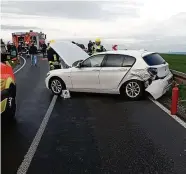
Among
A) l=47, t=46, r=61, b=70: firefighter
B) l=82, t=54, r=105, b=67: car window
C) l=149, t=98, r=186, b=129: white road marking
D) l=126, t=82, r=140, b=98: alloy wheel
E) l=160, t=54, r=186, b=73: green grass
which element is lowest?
l=160, t=54, r=186, b=73: green grass

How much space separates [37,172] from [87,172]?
2.30ft

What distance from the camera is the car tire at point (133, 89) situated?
9.96m

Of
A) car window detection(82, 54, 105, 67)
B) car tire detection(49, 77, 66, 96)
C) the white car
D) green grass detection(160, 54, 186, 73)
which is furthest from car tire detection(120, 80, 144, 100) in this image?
green grass detection(160, 54, 186, 73)

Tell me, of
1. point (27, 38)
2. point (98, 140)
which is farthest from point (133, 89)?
point (27, 38)

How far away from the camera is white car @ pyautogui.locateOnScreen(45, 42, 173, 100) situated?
9914 mm

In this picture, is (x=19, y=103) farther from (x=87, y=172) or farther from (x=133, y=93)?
(x=87, y=172)

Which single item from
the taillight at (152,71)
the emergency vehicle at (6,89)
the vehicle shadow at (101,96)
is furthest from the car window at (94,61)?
the emergency vehicle at (6,89)

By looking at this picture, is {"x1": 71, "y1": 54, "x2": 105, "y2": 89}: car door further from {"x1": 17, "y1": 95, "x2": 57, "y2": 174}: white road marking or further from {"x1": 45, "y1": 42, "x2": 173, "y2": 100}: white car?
{"x1": 17, "y1": 95, "x2": 57, "y2": 174}: white road marking

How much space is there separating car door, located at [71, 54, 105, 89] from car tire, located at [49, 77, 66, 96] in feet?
1.67

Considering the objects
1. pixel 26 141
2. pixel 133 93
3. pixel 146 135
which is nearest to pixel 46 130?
pixel 26 141

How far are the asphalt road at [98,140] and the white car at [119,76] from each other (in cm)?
72

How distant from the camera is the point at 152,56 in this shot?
34.5ft

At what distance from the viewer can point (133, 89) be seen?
1009cm

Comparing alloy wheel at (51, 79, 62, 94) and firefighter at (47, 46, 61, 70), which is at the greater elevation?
firefighter at (47, 46, 61, 70)
